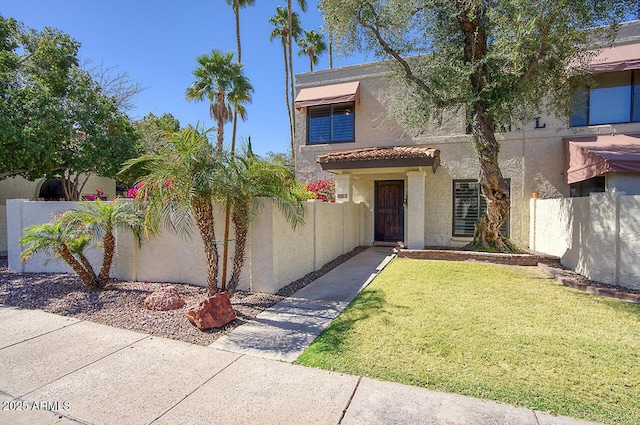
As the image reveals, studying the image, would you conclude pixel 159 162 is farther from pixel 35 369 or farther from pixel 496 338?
pixel 496 338

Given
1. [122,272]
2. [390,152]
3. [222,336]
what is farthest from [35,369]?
[390,152]

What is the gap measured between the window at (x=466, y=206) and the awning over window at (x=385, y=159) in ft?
4.85

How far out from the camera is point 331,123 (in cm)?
1521

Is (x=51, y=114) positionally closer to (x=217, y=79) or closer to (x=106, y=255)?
(x=106, y=255)

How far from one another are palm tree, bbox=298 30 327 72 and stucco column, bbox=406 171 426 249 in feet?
77.7

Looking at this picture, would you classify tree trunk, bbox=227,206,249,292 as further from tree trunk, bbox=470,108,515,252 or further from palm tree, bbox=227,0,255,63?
palm tree, bbox=227,0,255,63

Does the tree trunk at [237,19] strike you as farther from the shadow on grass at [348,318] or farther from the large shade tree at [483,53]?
the shadow on grass at [348,318]

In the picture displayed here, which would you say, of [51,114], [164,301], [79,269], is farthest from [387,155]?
[51,114]

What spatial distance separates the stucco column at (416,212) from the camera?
11609 mm

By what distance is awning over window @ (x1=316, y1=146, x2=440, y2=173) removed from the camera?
10.7 meters

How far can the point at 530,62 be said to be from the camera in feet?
27.8

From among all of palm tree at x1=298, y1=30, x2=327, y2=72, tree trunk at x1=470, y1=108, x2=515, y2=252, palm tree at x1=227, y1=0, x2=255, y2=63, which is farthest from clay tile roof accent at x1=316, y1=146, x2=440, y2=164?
palm tree at x1=298, y1=30, x2=327, y2=72

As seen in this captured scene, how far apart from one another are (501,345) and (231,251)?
555 cm

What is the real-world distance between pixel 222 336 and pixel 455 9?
1028 centimetres
